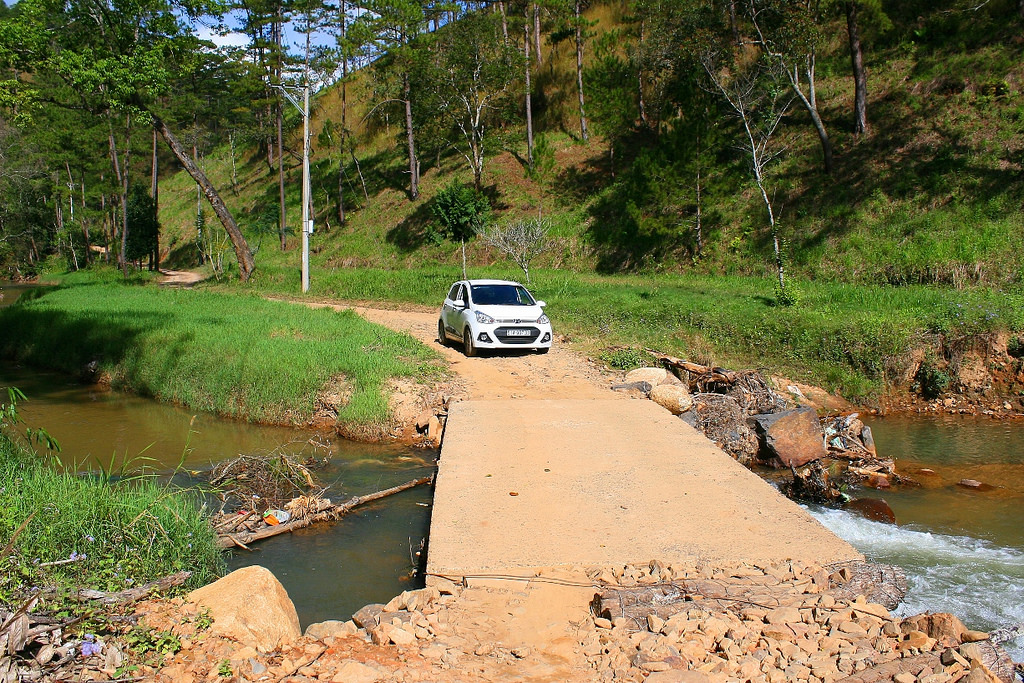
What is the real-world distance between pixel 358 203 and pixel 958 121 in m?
33.0

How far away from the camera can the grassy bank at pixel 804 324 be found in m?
14.6

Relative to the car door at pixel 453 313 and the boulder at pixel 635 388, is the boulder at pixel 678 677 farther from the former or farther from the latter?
the car door at pixel 453 313

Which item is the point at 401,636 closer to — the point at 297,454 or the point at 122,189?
the point at 297,454

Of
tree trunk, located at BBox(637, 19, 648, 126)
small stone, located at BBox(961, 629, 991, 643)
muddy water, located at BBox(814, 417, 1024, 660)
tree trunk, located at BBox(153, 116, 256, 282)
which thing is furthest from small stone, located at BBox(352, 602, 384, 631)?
tree trunk, located at BBox(637, 19, 648, 126)

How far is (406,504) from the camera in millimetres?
8555

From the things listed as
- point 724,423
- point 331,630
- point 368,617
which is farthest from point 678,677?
point 724,423

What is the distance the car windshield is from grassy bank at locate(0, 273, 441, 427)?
1.64 metres

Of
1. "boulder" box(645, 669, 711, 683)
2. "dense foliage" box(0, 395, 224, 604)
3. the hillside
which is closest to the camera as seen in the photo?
"boulder" box(645, 669, 711, 683)

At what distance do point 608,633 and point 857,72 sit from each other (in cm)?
2857

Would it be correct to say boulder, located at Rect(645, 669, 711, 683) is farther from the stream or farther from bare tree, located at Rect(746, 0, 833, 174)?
bare tree, located at Rect(746, 0, 833, 174)

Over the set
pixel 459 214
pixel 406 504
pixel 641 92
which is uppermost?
pixel 641 92

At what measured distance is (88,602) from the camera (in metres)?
4.63

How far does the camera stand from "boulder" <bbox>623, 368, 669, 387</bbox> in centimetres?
1265

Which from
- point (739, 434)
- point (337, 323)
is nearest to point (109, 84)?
point (337, 323)
